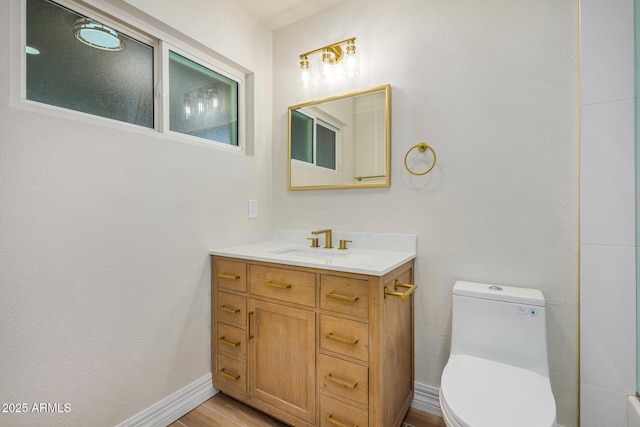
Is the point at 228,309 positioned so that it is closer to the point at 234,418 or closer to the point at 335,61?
the point at 234,418

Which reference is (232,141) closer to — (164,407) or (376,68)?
(376,68)

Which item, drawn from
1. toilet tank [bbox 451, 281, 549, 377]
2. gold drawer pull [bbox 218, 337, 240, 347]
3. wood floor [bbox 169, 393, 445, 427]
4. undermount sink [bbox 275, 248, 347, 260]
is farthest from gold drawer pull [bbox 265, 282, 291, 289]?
toilet tank [bbox 451, 281, 549, 377]

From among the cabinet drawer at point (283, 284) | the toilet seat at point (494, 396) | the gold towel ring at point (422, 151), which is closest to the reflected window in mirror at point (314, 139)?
Result: the gold towel ring at point (422, 151)

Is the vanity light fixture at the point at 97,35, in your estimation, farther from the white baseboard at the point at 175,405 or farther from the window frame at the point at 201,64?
the white baseboard at the point at 175,405

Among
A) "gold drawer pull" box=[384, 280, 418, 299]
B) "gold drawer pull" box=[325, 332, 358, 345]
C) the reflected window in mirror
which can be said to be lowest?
"gold drawer pull" box=[325, 332, 358, 345]

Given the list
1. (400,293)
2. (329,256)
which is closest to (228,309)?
(329,256)

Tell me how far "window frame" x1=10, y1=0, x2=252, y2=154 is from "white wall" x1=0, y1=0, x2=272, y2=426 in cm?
4

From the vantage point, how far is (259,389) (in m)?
1.62

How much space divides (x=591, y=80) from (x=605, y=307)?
3.25ft

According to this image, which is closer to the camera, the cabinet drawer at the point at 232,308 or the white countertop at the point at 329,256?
the white countertop at the point at 329,256

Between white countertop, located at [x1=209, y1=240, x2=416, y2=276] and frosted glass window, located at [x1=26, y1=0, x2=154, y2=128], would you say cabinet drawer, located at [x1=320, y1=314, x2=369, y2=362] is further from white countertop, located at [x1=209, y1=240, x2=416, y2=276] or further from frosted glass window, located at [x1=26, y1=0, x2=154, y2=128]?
frosted glass window, located at [x1=26, y1=0, x2=154, y2=128]

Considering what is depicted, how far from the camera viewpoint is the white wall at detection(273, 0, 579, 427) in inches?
54.6

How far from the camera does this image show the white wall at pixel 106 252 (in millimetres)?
1115

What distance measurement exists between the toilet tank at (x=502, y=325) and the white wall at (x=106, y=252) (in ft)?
4.75
